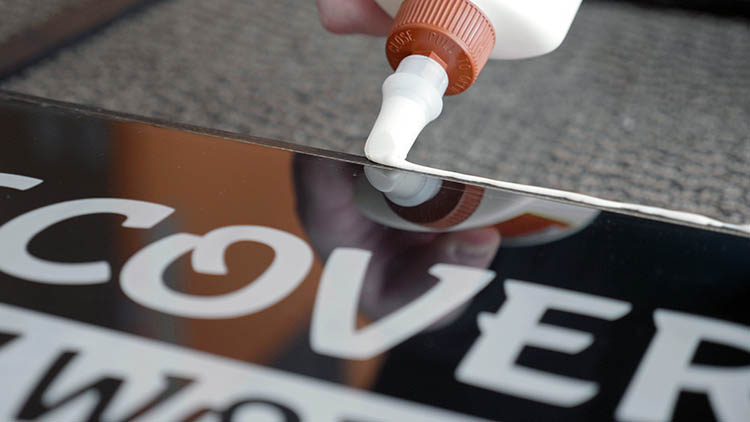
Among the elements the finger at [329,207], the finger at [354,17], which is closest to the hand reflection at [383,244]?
the finger at [329,207]

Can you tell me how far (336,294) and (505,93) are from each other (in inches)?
15.8

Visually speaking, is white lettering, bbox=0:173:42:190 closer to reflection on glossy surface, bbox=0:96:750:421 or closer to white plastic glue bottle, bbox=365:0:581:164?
reflection on glossy surface, bbox=0:96:750:421

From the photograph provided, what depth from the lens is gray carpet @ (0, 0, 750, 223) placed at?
1.60ft

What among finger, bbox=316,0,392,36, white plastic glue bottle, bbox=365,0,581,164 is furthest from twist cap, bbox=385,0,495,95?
finger, bbox=316,0,392,36

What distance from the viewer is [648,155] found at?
0.50 meters

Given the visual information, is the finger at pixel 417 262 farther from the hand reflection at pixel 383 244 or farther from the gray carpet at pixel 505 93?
the gray carpet at pixel 505 93

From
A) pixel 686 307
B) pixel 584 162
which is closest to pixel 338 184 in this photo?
pixel 686 307

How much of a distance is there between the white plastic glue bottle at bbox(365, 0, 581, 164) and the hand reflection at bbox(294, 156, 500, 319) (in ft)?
0.10

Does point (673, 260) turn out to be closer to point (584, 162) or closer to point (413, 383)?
point (413, 383)

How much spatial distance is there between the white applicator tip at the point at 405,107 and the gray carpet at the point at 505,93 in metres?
0.21

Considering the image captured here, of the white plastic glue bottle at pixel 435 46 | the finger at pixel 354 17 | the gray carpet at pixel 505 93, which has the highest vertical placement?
the white plastic glue bottle at pixel 435 46

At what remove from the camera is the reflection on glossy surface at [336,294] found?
0.61 ft

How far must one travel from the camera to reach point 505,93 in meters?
0.58

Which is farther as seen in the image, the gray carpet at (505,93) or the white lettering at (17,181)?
the gray carpet at (505,93)
